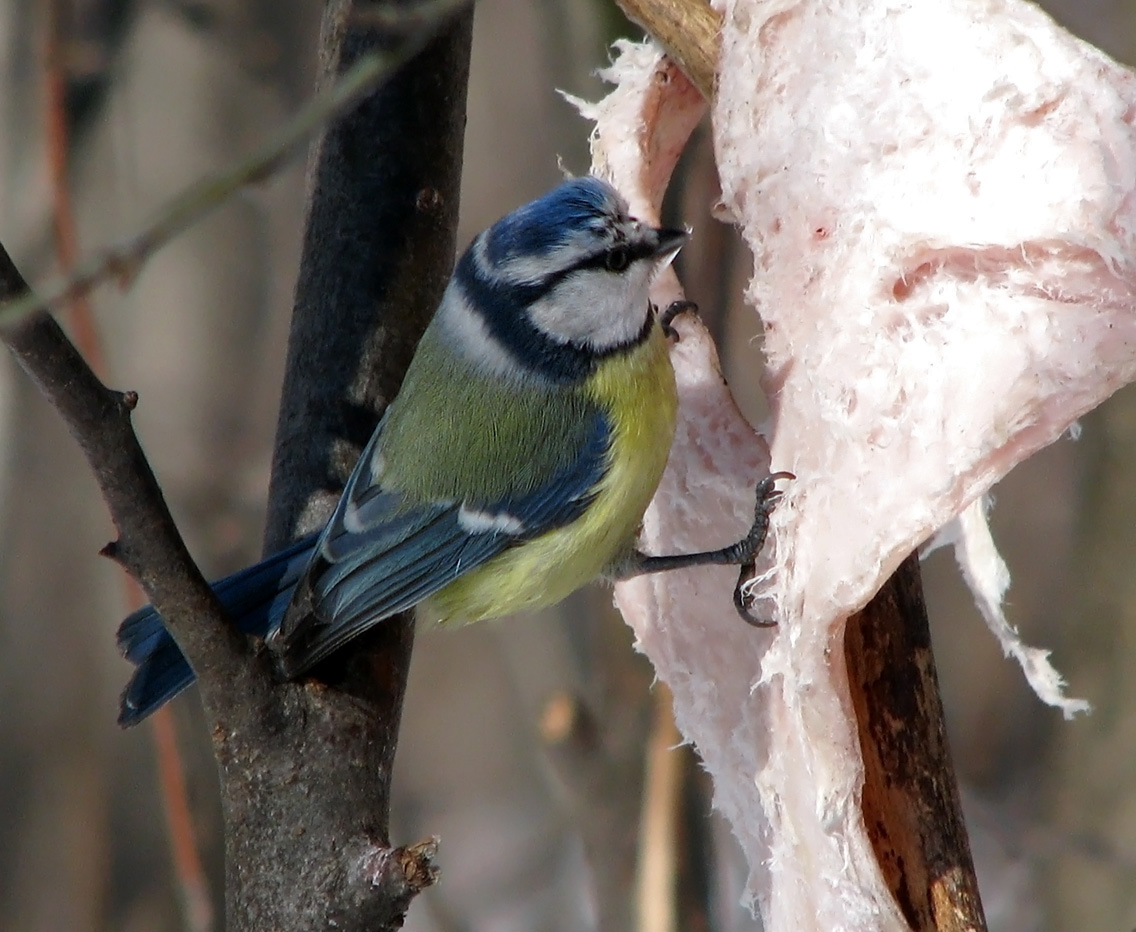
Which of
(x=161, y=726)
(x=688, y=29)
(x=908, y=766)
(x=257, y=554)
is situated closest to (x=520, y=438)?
(x=688, y=29)

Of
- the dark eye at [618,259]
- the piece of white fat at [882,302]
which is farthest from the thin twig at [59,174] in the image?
the piece of white fat at [882,302]

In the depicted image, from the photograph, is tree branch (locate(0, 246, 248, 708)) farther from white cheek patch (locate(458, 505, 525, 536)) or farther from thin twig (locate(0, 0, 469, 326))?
white cheek patch (locate(458, 505, 525, 536))

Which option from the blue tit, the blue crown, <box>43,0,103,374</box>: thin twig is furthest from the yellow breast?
<box>43,0,103,374</box>: thin twig

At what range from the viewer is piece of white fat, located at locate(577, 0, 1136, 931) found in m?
0.72

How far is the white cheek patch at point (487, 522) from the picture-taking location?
1.19m

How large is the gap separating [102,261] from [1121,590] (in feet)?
5.28

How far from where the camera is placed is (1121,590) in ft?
6.30

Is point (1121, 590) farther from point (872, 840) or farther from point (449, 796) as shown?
point (449, 796)

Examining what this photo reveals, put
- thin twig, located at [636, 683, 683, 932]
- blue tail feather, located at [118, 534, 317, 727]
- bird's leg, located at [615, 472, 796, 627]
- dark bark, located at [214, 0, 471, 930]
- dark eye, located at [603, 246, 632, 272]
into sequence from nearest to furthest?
dark bark, located at [214, 0, 471, 930], bird's leg, located at [615, 472, 796, 627], blue tail feather, located at [118, 534, 317, 727], dark eye, located at [603, 246, 632, 272], thin twig, located at [636, 683, 683, 932]

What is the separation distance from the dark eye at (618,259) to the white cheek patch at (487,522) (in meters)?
0.25

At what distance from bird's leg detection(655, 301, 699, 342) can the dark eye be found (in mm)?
88

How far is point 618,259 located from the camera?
1.16m

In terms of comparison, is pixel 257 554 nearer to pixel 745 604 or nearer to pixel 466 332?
pixel 466 332

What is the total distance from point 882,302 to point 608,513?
1.43 ft
